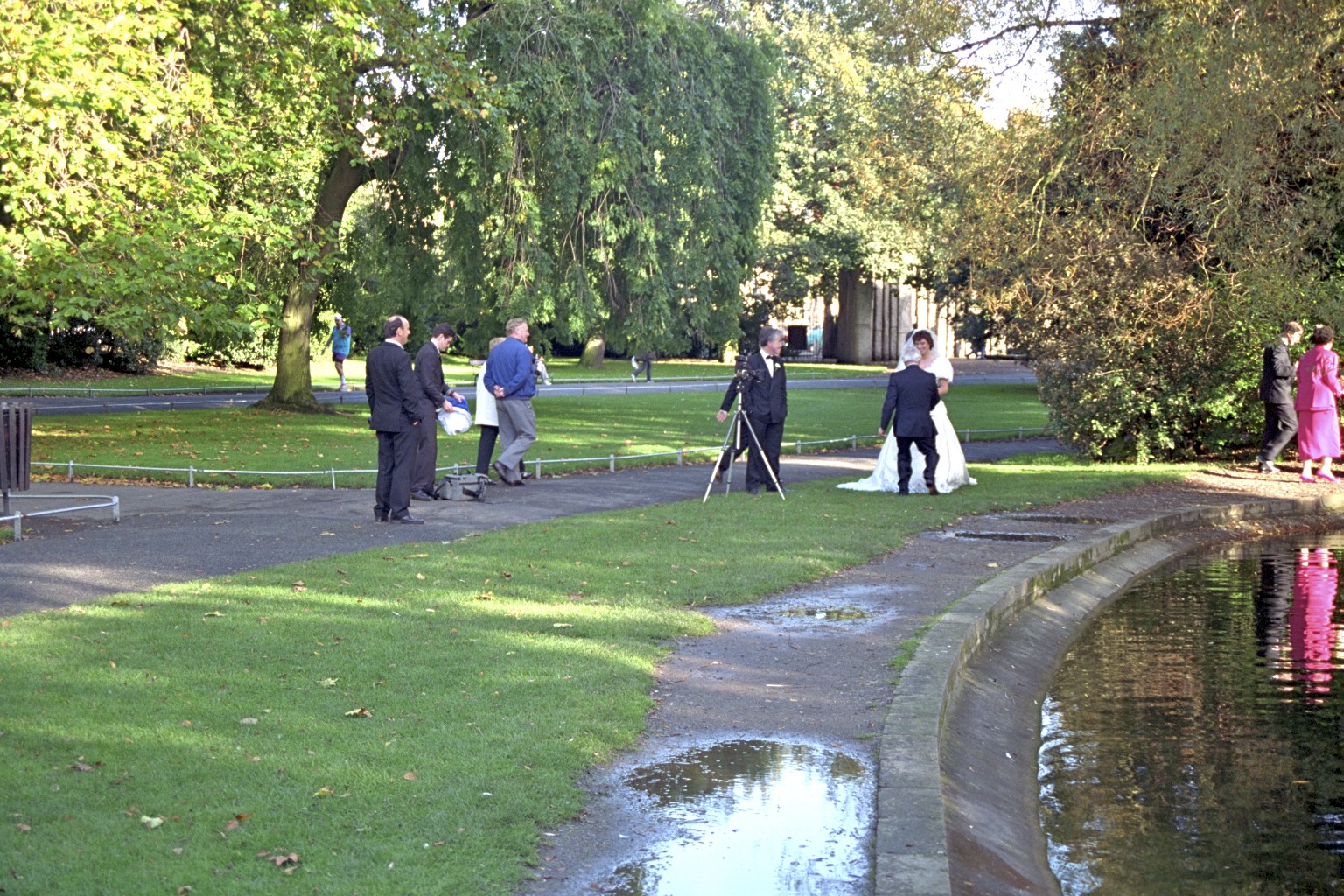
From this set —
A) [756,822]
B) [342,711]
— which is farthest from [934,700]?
[342,711]

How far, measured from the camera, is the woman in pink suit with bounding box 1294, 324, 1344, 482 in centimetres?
1877

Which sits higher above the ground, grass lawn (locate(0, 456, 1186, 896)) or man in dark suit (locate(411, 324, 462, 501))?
man in dark suit (locate(411, 324, 462, 501))

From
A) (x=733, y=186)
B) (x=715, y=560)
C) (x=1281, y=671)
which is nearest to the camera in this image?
(x=1281, y=671)

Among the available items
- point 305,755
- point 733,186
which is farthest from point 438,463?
point 305,755

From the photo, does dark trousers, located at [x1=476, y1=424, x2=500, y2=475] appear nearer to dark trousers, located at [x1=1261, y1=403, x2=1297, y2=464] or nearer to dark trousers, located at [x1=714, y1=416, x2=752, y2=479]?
dark trousers, located at [x1=714, y1=416, x2=752, y2=479]

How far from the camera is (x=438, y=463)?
63.6 ft

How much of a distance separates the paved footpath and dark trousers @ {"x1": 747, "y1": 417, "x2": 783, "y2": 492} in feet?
1.26

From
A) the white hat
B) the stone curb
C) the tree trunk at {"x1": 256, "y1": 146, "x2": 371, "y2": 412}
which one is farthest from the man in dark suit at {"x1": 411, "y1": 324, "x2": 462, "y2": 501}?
the tree trunk at {"x1": 256, "y1": 146, "x2": 371, "y2": 412}

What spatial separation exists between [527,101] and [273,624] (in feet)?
53.9

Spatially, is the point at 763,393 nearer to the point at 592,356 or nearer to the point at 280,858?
the point at 280,858

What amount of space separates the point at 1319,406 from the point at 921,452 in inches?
231

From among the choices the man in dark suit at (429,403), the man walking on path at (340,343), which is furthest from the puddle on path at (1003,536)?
the man walking on path at (340,343)

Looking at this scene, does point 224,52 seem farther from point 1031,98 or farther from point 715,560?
point 715,560

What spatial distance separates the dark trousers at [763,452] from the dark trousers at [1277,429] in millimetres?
7203
